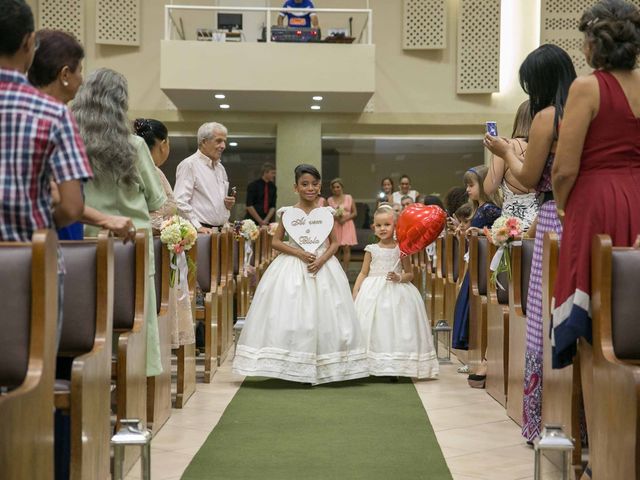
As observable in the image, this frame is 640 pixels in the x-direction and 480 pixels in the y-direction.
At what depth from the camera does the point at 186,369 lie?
6395mm

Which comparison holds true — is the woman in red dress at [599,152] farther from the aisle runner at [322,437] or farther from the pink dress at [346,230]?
the pink dress at [346,230]

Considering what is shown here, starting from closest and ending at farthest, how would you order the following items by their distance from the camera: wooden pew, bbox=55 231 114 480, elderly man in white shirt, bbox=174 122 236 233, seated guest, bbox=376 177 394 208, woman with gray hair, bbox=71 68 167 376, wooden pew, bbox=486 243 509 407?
wooden pew, bbox=55 231 114 480, woman with gray hair, bbox=71 68 167 376, wooden pew, bbox=486 243 509 407, elderly man in white shirt, bbox=174 122 236 233, seated guest, bbox=376 177 394 208

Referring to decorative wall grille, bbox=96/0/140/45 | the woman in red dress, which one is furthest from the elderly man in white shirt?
decorative wall grille, bbox=96/0/140/45

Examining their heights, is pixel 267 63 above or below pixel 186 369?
above

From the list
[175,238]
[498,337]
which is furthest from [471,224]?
[175,238]

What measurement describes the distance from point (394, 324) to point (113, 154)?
313 cm

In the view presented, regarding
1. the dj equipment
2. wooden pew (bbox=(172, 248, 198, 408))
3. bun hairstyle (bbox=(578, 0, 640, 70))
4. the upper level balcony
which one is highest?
the dj equipment

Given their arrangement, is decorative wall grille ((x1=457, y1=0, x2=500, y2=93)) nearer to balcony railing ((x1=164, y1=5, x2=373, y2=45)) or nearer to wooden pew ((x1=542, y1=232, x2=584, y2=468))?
balcony railing ((x1=164, y1=5, x2=373, y2=45))

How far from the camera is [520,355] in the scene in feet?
17.5

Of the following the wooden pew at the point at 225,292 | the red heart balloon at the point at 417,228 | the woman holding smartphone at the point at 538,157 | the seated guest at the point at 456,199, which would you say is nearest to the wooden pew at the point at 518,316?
the woman holding smartphone at the point at 538,157

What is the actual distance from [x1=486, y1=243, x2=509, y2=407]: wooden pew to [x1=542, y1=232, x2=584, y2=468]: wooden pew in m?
1.52

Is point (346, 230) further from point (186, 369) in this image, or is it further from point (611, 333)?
point (611, 333)

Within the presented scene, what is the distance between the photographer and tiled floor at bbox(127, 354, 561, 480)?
179 inches

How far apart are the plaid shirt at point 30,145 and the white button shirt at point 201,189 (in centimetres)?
532
